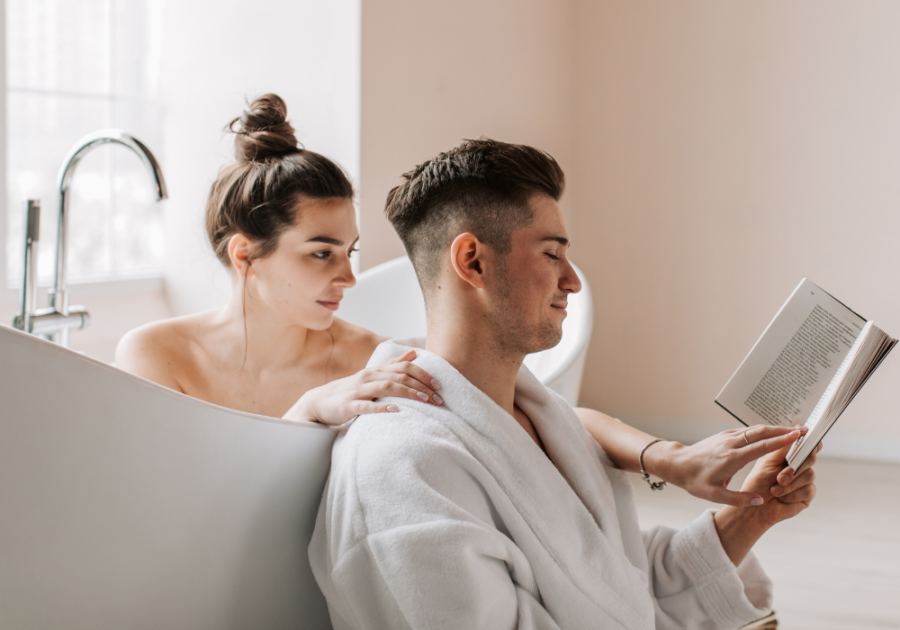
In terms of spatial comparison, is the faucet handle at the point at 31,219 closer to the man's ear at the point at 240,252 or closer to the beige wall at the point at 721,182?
the man's ear at the point at 240,252

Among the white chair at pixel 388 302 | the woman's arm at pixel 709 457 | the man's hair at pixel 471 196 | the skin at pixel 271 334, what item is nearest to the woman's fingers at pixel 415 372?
the man's hair at pixel 471 196

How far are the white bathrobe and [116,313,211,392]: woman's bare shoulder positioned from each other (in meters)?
0.54

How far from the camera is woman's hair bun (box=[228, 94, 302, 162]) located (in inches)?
60.3

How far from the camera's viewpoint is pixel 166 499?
2.69ft

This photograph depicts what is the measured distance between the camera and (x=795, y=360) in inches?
41.1

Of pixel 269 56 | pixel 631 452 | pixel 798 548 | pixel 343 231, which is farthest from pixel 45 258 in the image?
pixel 798 548

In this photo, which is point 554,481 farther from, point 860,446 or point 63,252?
point 860,446

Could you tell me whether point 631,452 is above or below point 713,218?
below

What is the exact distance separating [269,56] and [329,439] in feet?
5.36

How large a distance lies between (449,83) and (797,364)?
1.72 meters

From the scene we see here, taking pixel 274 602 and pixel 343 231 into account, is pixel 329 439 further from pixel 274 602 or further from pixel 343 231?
pixel 343 231

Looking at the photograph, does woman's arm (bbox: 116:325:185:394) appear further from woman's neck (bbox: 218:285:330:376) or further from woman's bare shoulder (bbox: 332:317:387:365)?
woman's bare shoulder (bbox: 332:317:387:365)

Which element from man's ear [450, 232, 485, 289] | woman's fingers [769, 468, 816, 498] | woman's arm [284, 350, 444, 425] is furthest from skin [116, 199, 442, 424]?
woman's fingers [769, 468, 816, 498]

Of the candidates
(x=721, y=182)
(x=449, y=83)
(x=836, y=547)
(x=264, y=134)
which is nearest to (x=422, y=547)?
(x=264, y=134)
